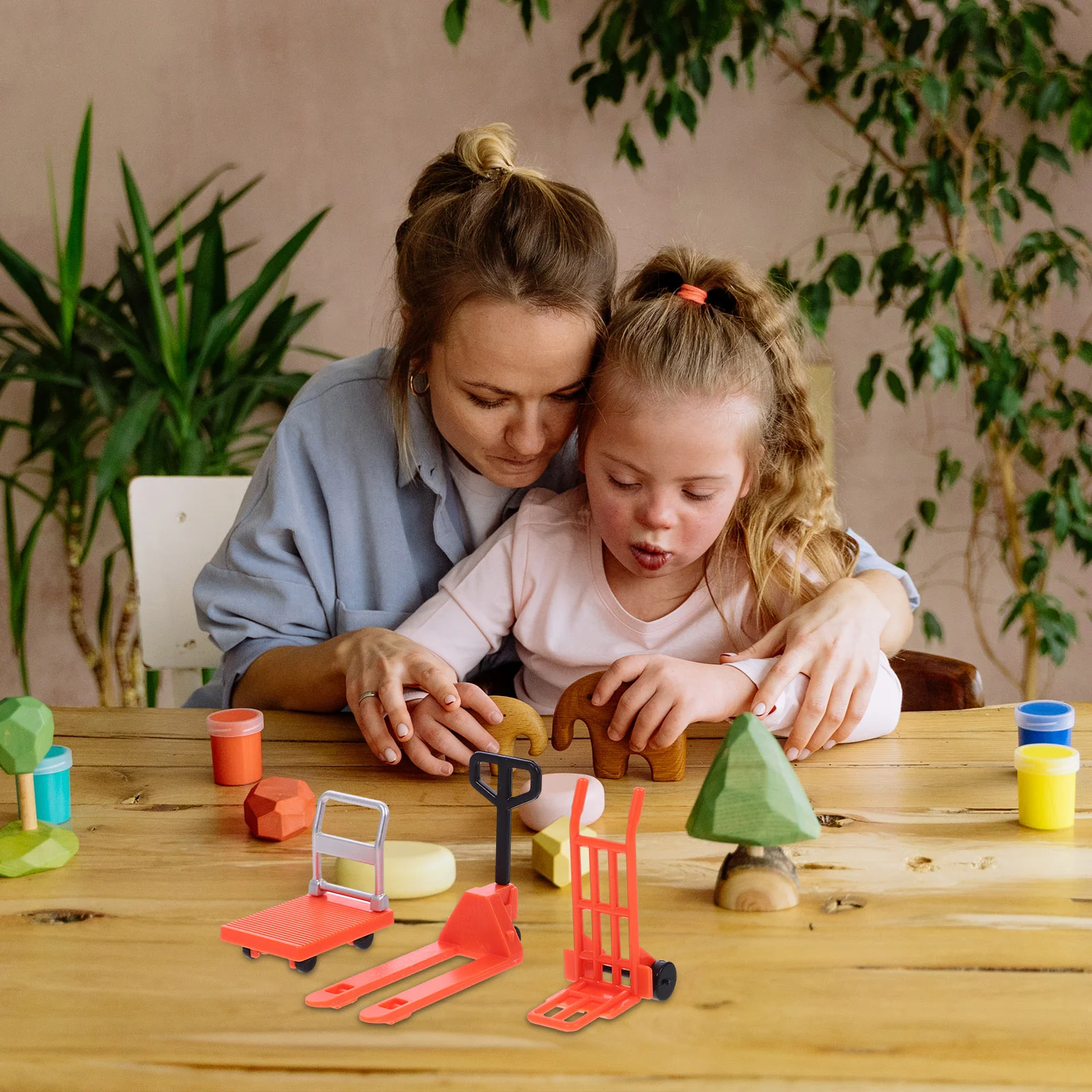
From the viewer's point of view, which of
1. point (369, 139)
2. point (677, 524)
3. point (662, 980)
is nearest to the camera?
point (662, 980)

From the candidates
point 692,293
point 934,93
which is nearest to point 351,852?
point 692,293

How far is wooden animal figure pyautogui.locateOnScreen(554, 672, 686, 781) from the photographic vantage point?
104 cm

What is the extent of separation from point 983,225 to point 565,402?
1.73 metres

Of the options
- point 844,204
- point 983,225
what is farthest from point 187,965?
point 983,225

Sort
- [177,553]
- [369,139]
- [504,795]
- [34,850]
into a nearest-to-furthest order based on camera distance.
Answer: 1. [504,795]
2. [34,850]
3. [177,553]
4. [369,139]

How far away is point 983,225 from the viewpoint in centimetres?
260

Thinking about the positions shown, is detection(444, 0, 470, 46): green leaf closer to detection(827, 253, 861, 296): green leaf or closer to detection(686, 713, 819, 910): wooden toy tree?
detection(827, 253, 861, 296): green leaf

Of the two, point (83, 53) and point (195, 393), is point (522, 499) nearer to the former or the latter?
point (195, 393)

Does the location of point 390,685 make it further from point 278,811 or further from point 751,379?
point 751,379

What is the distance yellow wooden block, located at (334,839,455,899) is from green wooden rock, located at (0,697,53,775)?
9.9 inches

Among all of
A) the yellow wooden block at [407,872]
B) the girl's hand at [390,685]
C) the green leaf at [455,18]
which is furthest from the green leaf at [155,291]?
the yellow wooden block at [407,872]

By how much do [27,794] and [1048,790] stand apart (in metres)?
0.78

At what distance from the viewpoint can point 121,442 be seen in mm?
2234

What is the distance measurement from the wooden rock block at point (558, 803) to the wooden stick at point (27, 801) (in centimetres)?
38
